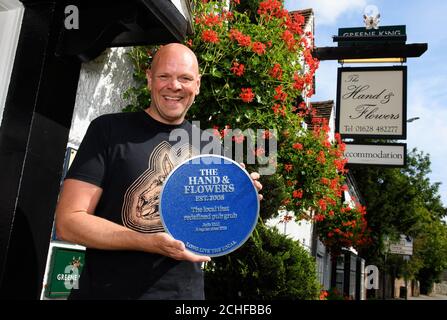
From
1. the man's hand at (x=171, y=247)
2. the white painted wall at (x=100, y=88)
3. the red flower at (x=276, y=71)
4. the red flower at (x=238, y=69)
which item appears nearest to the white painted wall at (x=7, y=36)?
the white painted wall at (x=100, y=88)

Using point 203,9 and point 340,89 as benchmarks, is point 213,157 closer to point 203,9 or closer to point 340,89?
point 203,9

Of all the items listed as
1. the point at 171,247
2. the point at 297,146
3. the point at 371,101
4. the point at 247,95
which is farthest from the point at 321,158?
the point at 171,247

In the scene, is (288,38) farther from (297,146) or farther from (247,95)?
(297,146)

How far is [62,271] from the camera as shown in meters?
3.61

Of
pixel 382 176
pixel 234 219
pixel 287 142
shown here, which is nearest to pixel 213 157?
pixel 234 219

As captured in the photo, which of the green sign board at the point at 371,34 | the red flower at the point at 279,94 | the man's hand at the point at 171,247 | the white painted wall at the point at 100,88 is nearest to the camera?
the man's hand at the point at 171,247

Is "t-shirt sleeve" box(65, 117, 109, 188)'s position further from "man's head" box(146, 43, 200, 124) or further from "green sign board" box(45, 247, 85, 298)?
"green sign board" box(45, 247, 85, 298)

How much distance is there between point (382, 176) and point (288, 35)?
16.5m

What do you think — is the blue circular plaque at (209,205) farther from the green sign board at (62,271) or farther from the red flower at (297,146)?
the red flower at (297,146)

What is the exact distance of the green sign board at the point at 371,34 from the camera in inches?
322

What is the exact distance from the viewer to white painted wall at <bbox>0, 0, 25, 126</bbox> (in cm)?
272

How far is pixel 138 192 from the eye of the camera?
155 cm

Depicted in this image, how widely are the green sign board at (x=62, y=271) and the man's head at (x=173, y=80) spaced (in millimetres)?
2399

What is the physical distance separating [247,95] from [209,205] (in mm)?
2975
